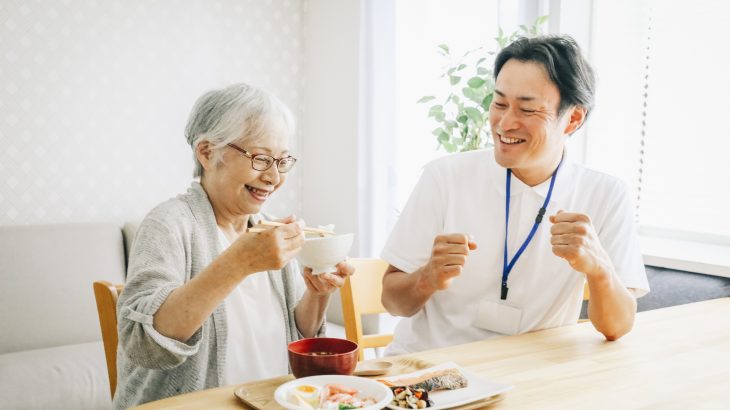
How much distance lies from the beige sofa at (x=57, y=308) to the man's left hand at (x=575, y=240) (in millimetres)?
2000

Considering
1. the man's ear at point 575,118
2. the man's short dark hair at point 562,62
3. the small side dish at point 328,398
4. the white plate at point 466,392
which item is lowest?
the white plate at point 466,392

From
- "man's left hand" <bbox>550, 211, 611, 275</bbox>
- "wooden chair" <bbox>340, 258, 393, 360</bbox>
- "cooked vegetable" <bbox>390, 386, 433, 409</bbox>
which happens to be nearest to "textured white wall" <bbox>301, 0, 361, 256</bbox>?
"wooden chair" <bbox>340, 258, 393, 360</bbox>

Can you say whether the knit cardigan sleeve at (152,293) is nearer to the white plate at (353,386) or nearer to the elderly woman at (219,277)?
the elderly woman at (219,277)

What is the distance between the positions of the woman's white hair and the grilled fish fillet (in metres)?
0.67

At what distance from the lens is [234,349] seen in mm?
1620

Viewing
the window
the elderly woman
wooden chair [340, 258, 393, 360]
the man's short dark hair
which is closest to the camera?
A: the elderly woman

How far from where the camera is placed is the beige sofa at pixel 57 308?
2695 millimetres

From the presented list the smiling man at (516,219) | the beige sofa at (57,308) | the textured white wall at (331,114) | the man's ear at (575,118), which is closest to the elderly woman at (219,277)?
the smiling man at (516,219)

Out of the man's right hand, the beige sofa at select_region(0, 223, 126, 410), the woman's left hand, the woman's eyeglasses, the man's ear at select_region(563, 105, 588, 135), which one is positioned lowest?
the beige sofa at select_region(0, 223, 126, 410)

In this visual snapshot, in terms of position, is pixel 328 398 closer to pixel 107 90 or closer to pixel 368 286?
pixel 368 286

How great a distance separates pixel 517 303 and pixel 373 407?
84 centimetres

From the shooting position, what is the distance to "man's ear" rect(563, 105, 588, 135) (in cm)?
188

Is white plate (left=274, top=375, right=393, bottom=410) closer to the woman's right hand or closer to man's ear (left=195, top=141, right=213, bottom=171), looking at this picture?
the woman's right hand

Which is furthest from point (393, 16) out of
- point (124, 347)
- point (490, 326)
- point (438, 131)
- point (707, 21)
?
point (124, 347)
